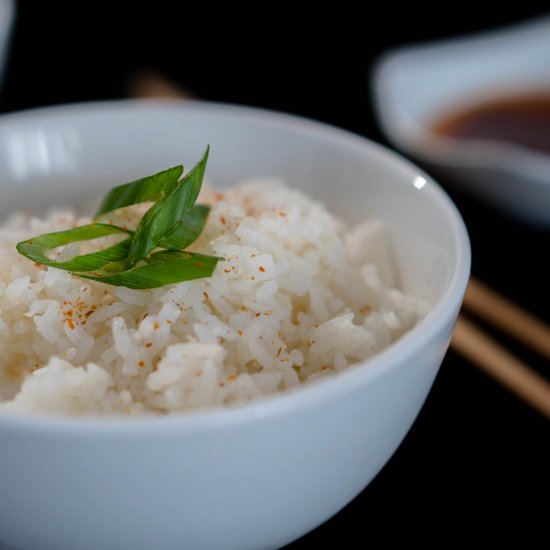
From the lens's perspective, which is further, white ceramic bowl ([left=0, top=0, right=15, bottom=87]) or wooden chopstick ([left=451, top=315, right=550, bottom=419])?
white ceramic bowl ([left=0, top=0, right=15, bottom=87])

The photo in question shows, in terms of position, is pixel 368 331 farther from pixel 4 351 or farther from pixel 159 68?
pixel 159 68

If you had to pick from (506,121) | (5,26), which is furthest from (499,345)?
(5,26)

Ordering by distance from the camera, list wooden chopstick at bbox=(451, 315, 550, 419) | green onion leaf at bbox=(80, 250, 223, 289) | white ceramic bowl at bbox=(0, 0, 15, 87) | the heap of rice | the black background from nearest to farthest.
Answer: the heap of rice → green onion leaf at bbox=(80, 250, 223, 289) → the black background → wooden chopstick at bbox=(451, 315, 550, 419) → white ceramic bowl at bbox=(0, 0, 15, 87)

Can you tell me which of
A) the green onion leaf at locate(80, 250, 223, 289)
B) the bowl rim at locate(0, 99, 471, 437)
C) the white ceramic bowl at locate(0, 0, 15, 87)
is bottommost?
the white ceramic bowl at locate(0, 0, 15, 87)

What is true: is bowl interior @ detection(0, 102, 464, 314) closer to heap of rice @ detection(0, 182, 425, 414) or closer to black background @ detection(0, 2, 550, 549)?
heap of rice @ detection(0, 182, 425, 414)

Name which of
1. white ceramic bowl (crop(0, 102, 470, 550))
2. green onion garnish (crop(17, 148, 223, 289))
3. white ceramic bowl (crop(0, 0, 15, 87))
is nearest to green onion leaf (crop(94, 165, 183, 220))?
green onion garnish (crop(17, 148, 223, 289))

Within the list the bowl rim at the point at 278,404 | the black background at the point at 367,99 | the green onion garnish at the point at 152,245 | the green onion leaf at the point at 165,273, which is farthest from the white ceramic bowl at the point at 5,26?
the bowl rim at the point at 278,404

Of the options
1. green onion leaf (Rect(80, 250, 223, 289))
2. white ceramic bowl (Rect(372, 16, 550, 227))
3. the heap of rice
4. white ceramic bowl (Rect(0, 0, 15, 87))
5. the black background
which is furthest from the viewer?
white ceramic bowl (Rect(0, 0, 15, 87))

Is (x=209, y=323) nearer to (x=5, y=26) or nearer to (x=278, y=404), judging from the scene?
(x=278, y=404)
